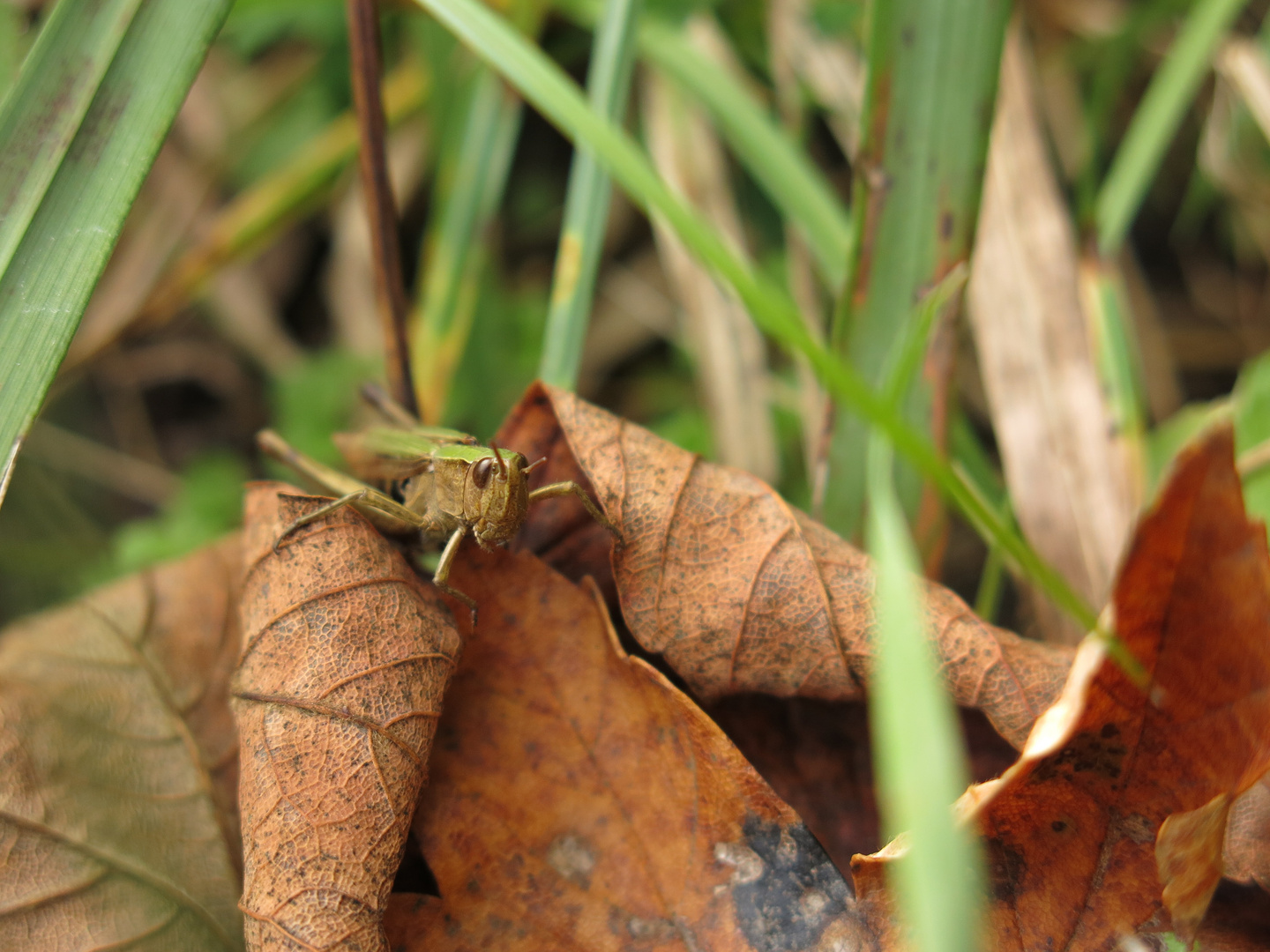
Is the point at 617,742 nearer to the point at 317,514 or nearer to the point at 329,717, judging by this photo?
the point at 329,717

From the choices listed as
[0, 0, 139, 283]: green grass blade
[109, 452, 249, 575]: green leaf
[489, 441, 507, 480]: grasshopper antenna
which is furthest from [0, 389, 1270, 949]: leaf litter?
[109, 452, 249, 575]: green leaf

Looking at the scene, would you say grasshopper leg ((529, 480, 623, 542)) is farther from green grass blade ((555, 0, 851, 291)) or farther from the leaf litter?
green grass blade ((555, 0, 851, 291))

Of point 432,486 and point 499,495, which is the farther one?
point 432,486

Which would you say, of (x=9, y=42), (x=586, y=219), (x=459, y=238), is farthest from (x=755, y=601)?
(x=9, y=42)

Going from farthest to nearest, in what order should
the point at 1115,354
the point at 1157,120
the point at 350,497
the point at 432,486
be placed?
the point at 1157,120, the point at 1115,354, the point at 432,486, the point at 350,497

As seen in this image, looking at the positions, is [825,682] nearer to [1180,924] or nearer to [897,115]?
[1180,924]

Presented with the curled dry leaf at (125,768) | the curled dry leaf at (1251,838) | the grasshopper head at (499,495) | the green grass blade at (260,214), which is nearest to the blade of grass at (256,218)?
the green grass blade at (260,214)

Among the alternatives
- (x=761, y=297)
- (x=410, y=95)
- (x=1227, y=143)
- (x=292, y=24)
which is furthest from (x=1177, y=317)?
(x=292, y=24)
